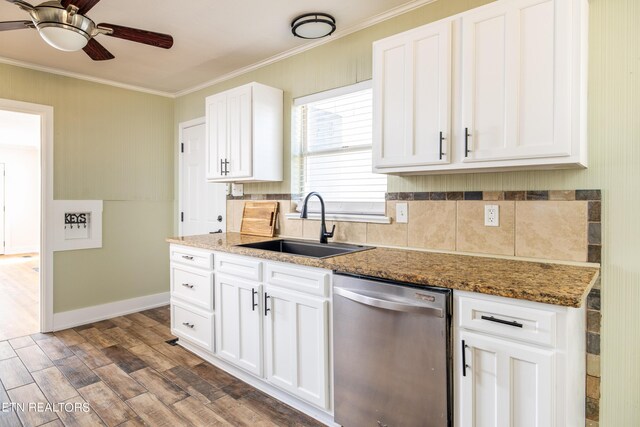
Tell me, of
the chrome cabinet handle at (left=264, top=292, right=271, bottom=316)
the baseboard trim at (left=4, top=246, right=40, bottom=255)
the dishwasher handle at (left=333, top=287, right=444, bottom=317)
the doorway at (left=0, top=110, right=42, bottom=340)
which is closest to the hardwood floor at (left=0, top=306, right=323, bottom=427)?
the chrome cabinet handle at (left=264, top=292, right=271, bottom=316)

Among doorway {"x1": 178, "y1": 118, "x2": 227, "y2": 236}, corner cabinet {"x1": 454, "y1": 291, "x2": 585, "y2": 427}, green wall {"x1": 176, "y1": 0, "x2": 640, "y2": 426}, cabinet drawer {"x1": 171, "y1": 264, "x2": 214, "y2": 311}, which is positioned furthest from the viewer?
doorway {"x1": 178, "y1": 118, "x2": 227, "y2": 236}

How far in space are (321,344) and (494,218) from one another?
1159 millimetres

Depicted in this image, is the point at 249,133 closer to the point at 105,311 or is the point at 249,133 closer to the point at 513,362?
the point at 513,362

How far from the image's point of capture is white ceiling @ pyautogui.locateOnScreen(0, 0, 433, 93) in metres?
2.30

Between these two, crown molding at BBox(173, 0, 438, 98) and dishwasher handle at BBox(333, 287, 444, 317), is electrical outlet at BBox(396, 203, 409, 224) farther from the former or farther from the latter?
crown molding at BBox(173, 0, 438, 98)

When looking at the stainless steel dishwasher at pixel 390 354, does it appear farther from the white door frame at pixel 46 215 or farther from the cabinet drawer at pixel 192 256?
the white door frame at pixel 46 215

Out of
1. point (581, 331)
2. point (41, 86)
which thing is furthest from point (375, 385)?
point (41, 86)

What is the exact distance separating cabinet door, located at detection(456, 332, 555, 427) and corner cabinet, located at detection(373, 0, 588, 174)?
0.82 m

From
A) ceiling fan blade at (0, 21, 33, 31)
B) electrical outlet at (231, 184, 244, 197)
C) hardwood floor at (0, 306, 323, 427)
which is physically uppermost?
ceiling fan blade at (0, 21, 33, 31)

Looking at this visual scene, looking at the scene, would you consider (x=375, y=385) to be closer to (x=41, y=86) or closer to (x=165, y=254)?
(x=165, y=254)

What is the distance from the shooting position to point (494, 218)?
1.98m

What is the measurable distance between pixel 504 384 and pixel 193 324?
87.9 inches

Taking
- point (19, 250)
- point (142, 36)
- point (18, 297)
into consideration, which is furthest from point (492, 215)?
point (19, 250)

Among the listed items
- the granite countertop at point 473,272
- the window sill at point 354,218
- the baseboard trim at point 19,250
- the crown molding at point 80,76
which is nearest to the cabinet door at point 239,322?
the granite countertop at point 473,272
